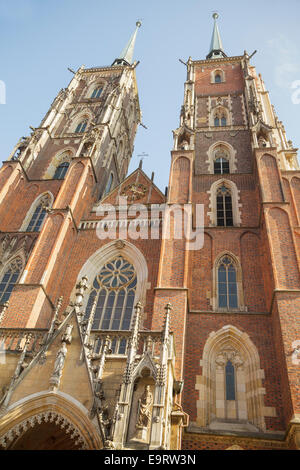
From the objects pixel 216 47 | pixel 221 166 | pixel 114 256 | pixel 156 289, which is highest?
pixel 216 47

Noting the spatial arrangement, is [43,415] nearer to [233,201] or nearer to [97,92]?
[233,201]

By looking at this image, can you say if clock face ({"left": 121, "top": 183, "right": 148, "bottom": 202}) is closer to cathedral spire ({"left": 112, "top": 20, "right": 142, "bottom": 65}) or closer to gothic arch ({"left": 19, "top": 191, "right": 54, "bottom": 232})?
gothic arch ({"left": 19, "top": 191, "right": 54, "bottom": 232})

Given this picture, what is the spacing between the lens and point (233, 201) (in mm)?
19078

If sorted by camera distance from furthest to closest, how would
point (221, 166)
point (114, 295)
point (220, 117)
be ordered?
1. point (220, 117)
2. point (221, 166)
3. point (114, 295)

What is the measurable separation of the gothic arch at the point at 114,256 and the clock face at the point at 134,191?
152 inches

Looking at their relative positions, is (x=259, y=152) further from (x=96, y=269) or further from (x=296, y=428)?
(x=296, y=428)

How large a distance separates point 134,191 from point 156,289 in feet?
27.5

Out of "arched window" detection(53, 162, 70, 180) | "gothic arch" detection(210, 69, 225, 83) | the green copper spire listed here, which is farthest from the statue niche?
the green copper spire

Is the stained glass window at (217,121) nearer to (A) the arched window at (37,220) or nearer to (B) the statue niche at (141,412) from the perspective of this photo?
(A) the arched window at (37,220)

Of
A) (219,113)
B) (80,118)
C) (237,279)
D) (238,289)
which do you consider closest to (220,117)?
(219,113)

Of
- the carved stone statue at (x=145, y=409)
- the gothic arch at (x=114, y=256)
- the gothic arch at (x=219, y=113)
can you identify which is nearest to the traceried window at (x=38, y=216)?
the gothic arch at (x=114, y=256)

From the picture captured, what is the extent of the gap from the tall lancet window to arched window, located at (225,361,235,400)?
3901 millimetres

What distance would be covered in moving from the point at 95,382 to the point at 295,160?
17.2m

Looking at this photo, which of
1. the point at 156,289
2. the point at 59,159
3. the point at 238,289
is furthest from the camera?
the point at 59,159
